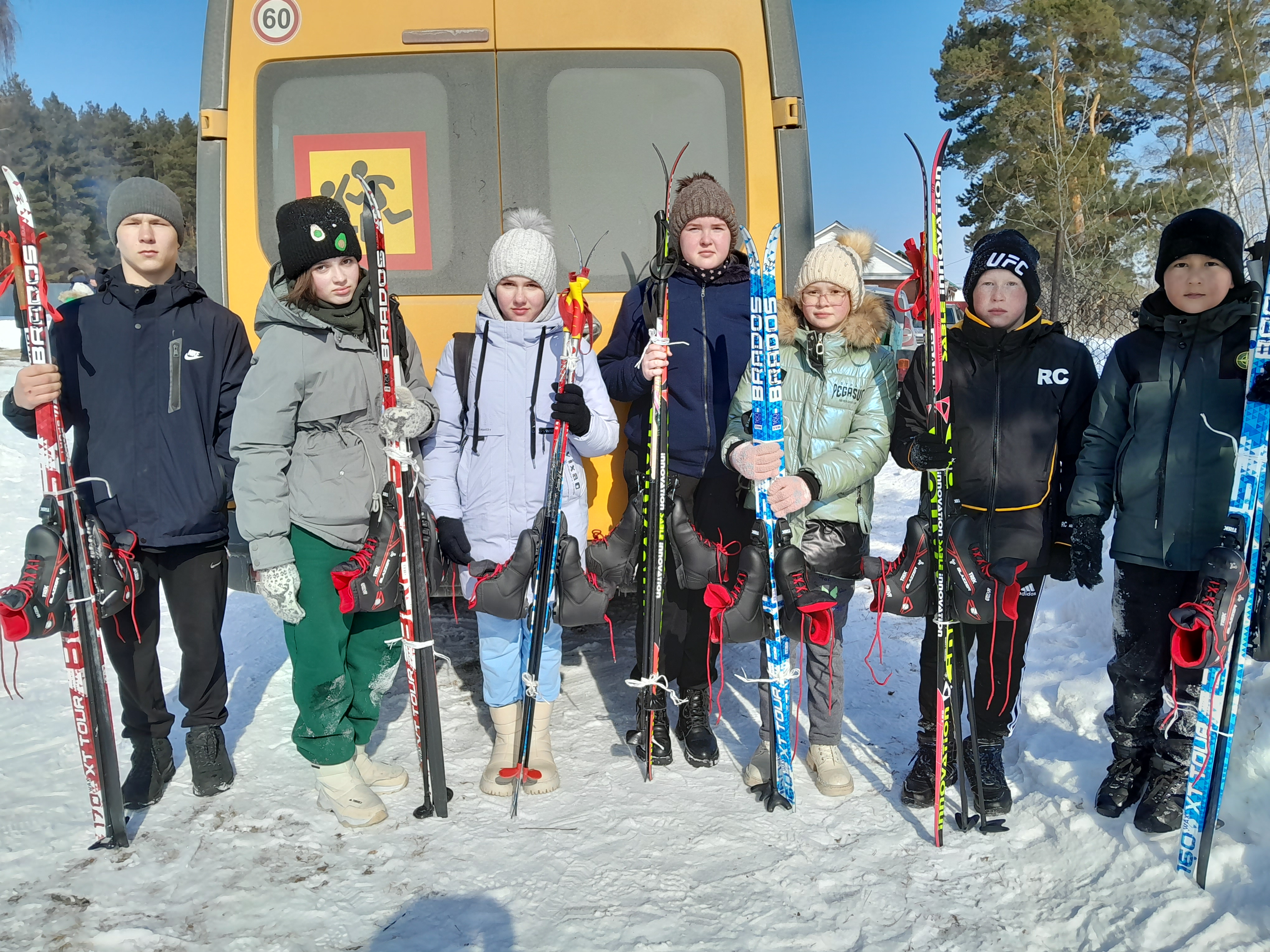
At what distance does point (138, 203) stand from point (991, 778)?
3625 mm

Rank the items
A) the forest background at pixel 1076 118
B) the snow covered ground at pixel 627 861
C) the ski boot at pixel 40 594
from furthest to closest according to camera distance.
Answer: the forest background at pixel 1076 118 → the ski boot at pixel 40 594 → the snow covered ground at pixel 627 861

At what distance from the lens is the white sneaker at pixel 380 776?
10.6ft

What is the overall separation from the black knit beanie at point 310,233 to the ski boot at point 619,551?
4.46 ft

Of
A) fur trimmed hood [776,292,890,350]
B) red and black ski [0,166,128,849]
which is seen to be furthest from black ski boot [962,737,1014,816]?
red and black ski [0,166,128,849]

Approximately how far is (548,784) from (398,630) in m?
0.81

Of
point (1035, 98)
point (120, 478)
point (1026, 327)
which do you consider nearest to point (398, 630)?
point (120, 478)

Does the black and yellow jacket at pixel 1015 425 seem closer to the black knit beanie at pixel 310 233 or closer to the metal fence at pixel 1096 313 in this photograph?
the black knit beanie at pixel 310 233

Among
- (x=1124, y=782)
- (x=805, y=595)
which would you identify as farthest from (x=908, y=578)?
(x=1124, y=782)

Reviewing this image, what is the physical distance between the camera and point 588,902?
2561mm

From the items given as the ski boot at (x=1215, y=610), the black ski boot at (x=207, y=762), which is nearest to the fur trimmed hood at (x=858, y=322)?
the ski boot at (x=1215, y=610)

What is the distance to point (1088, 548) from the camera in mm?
2781

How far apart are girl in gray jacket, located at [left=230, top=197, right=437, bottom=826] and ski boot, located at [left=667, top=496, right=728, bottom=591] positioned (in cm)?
96

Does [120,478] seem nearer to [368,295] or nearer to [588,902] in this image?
[368,295]

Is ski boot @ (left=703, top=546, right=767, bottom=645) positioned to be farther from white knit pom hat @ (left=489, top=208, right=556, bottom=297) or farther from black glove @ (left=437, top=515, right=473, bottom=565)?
white knit pom hat @ (left=489, top=208, right=556, bottom=297)
